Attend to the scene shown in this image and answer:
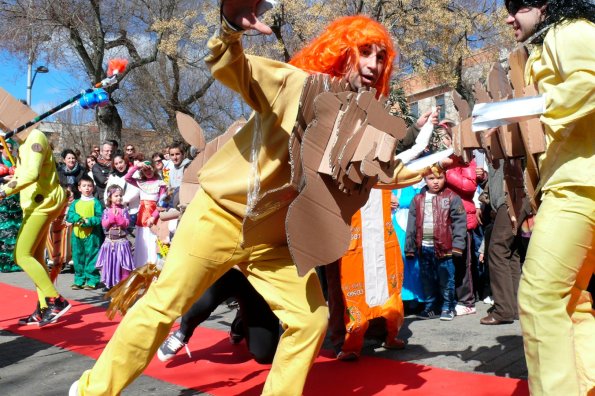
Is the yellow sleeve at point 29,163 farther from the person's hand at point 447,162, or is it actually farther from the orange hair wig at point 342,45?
the person's hand at point 447,162

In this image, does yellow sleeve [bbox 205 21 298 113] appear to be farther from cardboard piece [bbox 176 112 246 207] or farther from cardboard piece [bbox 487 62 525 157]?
cardboard piece [bbox 176 112 246 207]

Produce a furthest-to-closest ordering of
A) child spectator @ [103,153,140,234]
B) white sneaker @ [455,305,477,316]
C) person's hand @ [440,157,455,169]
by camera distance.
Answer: child spectator @ [103,153,140,234]
white sneaker @ [455,305,477,316]
person's hand @ [440,157,455,169]

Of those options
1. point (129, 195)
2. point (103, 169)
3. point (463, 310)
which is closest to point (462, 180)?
point (463, 310)

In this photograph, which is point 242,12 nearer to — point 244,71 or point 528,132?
point 244,71

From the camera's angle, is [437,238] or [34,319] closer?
[34,319]

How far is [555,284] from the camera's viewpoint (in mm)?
2504

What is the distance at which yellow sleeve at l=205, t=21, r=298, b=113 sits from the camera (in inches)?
93.0

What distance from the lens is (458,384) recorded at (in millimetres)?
3723

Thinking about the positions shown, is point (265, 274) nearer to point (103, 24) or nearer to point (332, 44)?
point (332, 44)

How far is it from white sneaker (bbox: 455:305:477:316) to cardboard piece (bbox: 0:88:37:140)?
4.14 m

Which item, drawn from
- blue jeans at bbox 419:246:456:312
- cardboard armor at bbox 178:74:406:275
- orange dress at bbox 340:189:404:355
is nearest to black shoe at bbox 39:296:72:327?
orange dress at bbox 340:189:404:355

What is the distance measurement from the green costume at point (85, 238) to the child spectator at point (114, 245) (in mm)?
280

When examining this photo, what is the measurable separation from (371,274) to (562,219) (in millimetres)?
2016

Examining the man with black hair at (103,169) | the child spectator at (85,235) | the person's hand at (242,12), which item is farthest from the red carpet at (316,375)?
the man with black hair at (103,169)
